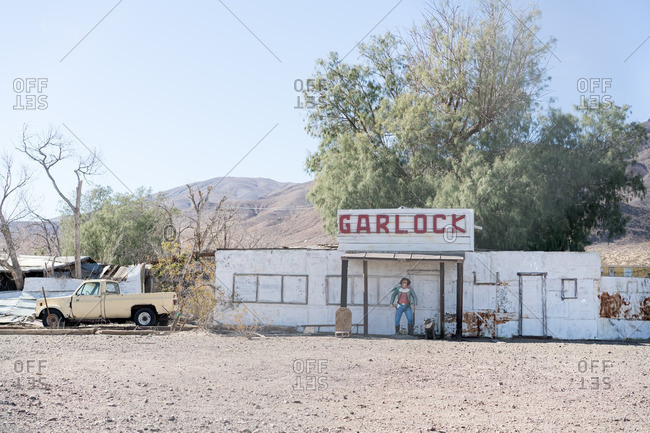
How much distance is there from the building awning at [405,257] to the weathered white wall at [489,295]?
73cm

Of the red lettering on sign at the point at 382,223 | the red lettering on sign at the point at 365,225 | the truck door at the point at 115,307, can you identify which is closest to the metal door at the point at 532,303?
the red lettering on sign at the point at 382,223

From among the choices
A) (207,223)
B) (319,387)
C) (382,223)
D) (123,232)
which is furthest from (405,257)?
(123,232)

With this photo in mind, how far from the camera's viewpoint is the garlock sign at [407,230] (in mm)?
18875

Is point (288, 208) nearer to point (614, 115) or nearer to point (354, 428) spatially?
point (614, 115)

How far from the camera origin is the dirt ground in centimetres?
809

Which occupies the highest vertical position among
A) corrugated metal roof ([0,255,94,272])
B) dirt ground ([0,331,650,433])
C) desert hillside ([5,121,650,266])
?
desert hillside ([5,121,650,266])

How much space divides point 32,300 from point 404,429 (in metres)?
21.8

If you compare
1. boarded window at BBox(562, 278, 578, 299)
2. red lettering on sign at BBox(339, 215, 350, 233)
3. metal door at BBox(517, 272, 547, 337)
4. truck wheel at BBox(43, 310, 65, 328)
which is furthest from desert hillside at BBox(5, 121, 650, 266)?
boarded window at BBox(562, 278, 578, 299)

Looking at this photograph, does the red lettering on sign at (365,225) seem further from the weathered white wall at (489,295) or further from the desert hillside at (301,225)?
the desert hillside at (301,225)

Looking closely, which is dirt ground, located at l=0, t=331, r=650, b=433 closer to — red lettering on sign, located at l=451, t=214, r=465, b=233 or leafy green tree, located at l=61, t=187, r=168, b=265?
red lettering on sign, located at l=451, t=214, r=465, b=233

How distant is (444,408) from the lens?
908 cm

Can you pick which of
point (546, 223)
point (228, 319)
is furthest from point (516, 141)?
point (228, 319)

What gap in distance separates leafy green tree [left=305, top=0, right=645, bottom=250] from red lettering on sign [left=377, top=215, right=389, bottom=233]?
8.95 meters

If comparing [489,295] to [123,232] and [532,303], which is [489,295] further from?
[123,232]
